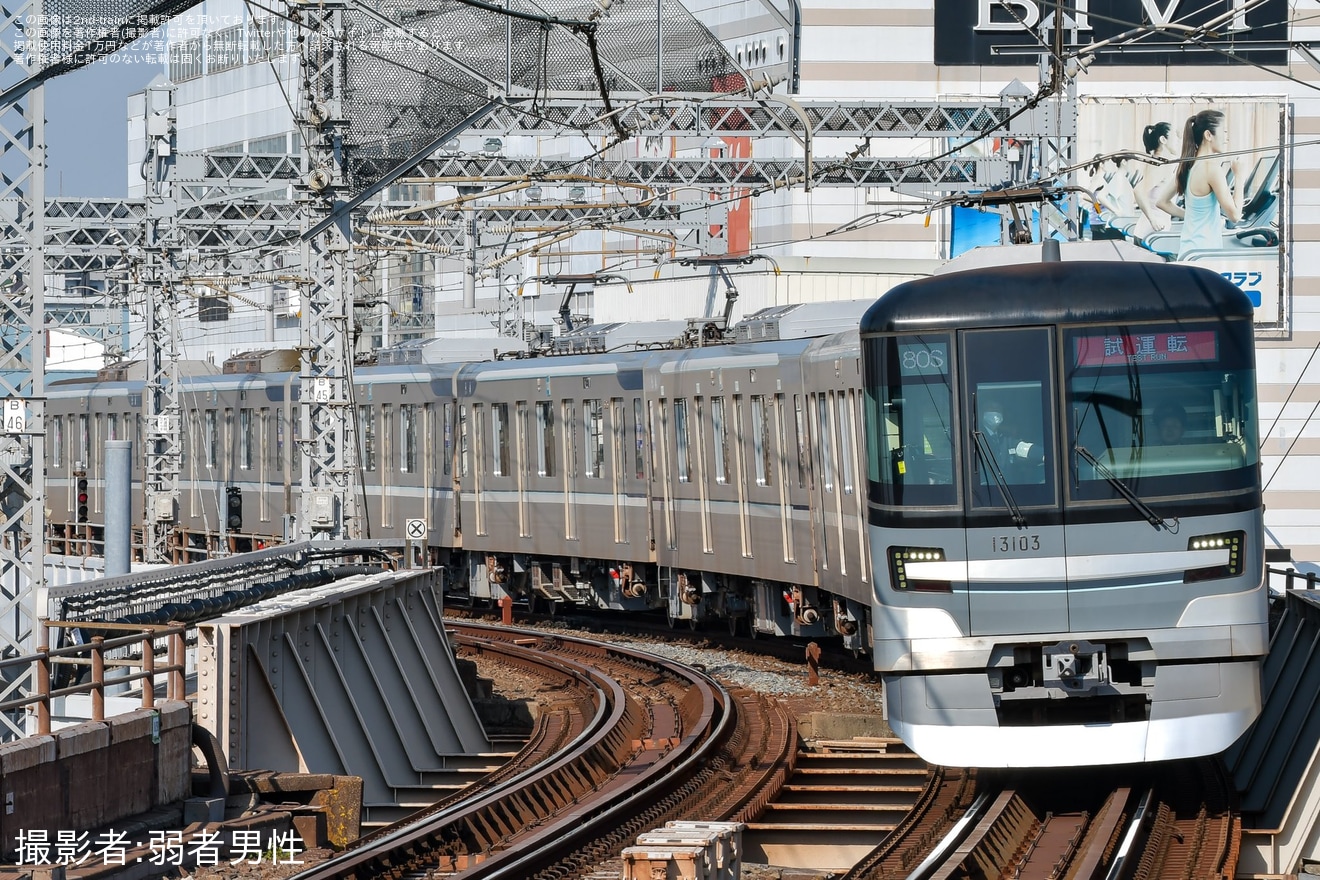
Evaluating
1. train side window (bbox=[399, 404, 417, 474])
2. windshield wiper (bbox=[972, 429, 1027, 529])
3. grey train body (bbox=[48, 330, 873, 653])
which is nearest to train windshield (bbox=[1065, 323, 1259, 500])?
windshield wiper (bbox=[972, 429, 1027, 529])

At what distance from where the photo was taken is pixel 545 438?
23.2m

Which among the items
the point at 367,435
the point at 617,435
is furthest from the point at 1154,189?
the point at 617,435

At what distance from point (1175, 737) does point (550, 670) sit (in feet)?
29.5

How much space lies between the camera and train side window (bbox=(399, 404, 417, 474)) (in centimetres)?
2567

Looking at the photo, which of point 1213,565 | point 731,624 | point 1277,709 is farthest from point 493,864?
point 731,624

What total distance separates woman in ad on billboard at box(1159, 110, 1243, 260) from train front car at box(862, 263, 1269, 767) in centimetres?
3036

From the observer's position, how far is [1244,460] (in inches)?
397

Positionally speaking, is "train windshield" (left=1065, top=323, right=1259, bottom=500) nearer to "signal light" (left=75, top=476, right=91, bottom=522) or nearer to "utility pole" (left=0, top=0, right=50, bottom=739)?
"utility pole" (left=0, top=0, right=50, bottom=739)

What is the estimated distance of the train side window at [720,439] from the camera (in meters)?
19.4

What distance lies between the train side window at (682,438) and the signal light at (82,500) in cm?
723

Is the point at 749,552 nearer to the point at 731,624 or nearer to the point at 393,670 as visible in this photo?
the point at 731,624

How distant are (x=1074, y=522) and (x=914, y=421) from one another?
0.99m

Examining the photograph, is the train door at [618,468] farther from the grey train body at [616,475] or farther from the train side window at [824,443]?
the train side window at [824,443]

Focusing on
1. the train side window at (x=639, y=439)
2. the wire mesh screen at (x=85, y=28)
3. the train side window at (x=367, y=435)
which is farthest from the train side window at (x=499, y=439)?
the wire mesh screen at (x=85, y=28)
